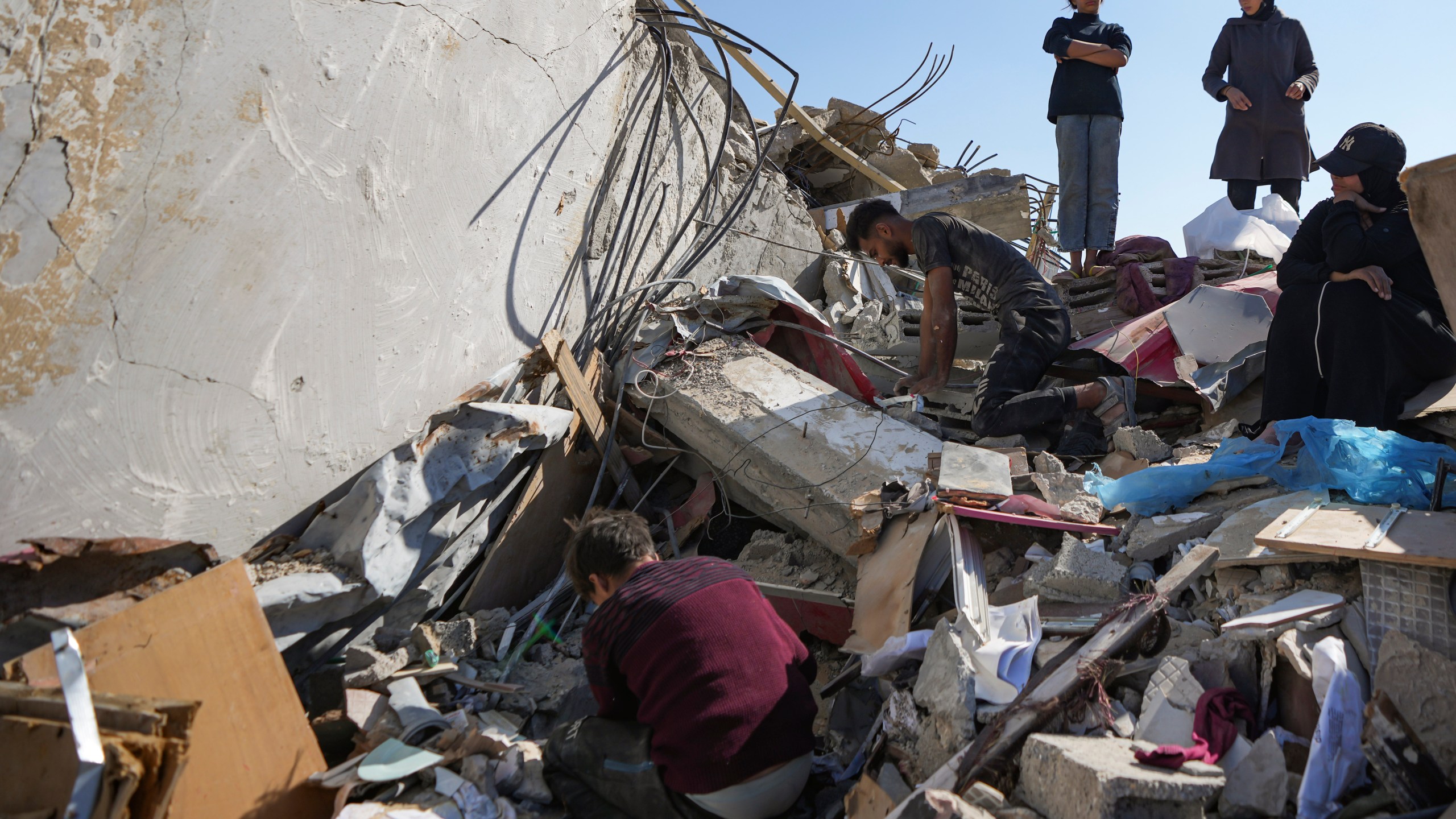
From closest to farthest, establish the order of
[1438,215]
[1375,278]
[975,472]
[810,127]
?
[1438,215], [975,472], [1375,278], [810,127]

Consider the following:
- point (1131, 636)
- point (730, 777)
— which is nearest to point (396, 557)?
point (730, 777)

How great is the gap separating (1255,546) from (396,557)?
297 cm

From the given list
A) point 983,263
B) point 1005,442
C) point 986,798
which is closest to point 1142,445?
point 1005,442

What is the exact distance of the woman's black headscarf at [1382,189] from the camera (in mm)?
3689

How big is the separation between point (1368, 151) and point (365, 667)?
176 inches

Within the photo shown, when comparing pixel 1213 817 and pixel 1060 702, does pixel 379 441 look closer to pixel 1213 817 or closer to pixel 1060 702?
pixel 1060 702

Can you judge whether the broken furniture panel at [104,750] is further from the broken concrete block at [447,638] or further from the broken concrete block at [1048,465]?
the broken concrete block at [1048,465]

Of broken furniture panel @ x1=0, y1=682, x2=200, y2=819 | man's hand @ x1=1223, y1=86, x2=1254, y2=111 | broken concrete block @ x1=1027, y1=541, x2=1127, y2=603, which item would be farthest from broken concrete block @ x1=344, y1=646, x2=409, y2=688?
man's hand @ x1=1223, y1=86, x2=1254, y2=111

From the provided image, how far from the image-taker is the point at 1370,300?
12.1ft

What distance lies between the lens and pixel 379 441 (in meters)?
3.45

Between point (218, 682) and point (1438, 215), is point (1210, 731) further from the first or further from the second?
point (218, 682)

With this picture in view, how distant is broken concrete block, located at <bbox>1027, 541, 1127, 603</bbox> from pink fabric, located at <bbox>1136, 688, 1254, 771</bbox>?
0.60 meters

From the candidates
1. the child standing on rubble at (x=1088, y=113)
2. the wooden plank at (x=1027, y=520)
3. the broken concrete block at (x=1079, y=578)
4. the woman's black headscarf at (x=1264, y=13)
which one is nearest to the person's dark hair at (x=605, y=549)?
the wooden plank at (x=1027, y=520)

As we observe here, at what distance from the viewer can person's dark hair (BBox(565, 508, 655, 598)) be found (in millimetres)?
2726
